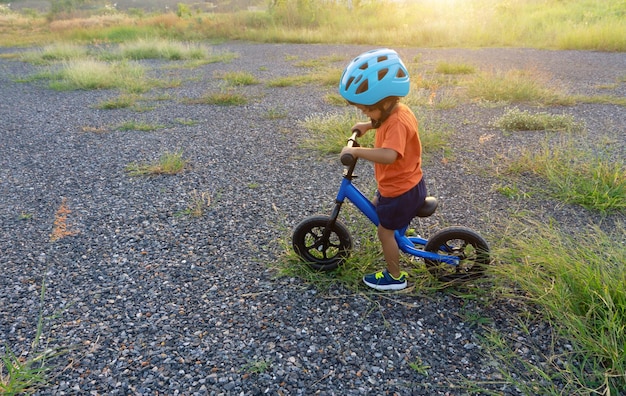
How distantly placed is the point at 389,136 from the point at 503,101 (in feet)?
18.0

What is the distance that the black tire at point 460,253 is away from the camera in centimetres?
261

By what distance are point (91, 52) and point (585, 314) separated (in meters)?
15.3

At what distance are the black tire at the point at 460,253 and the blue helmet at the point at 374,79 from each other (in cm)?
93

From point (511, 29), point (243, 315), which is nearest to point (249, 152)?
point (243, 315)

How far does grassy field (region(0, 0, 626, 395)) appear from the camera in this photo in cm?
220

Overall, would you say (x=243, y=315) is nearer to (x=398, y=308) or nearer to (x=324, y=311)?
(x=324, y=311)

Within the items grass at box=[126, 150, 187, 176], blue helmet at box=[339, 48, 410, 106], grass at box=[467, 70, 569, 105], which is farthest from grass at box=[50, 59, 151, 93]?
blue helmet at box=[339, 48, 410, 106]

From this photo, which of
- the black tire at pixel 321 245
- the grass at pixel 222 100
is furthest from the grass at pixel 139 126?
→ the black tire at pixel 321 245

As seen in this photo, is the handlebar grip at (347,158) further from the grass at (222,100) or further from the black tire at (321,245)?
the grass at (222,100)

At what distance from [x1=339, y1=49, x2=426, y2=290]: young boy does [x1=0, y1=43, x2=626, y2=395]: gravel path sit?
0.54 m

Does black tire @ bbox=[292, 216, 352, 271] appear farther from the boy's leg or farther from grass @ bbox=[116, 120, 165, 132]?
grass @ bbox=[116, 120, 165, 132]

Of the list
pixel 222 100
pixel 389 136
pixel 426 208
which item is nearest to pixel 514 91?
pixel 222 100

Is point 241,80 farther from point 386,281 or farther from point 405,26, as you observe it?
point 405,26

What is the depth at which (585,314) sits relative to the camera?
7.59ft
